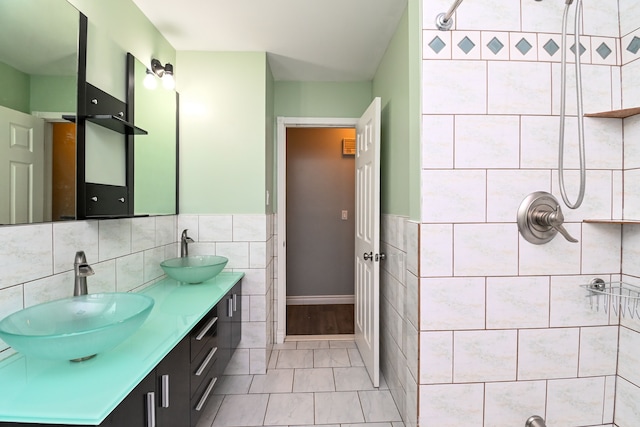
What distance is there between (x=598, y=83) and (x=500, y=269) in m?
0.80

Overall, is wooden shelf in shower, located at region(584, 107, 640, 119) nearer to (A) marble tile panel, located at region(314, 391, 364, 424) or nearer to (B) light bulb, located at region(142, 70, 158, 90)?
(A) marble tile panel, located at region(314, 391, 364, 424)

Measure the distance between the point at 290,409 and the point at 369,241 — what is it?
120 centimetres

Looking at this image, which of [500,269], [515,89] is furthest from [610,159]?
[500,269]

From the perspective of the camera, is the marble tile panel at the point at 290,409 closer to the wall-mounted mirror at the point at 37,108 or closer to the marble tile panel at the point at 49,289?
the marble tile panel at the point at 49,289

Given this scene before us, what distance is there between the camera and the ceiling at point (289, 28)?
69.8 inches

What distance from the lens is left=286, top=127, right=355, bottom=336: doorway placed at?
4043mm

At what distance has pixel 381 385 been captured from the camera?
2168 millimetres

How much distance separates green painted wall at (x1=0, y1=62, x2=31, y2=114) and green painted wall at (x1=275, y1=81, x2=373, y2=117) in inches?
74.9

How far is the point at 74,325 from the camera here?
43.4 inches

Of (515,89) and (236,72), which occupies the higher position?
(236,72)

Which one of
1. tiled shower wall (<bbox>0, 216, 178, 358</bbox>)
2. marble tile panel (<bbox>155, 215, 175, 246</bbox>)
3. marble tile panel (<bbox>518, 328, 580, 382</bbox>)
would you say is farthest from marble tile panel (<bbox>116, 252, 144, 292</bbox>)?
marble tile panel (<bbox>518, 328, 580, 382</bbox>)

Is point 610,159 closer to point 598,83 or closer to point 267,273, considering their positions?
point 598,83

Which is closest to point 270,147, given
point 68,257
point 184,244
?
point 184,244

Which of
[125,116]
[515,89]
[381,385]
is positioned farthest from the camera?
[381,385]
